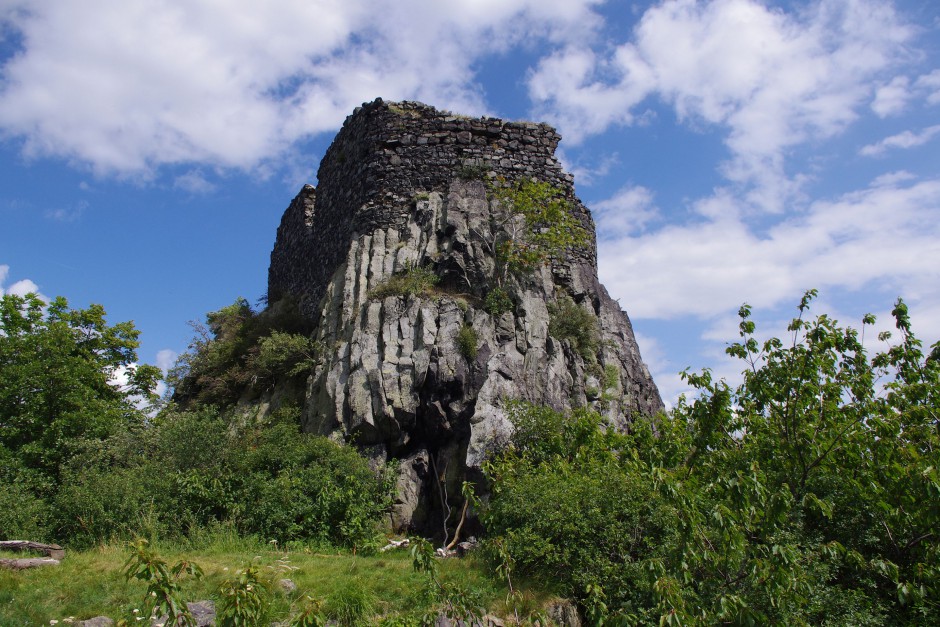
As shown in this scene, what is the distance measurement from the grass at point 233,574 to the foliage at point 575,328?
21.5ft

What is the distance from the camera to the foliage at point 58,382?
14547mm

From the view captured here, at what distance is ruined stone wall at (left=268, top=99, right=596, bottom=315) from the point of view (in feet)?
58.1

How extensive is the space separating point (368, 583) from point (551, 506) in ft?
8.59

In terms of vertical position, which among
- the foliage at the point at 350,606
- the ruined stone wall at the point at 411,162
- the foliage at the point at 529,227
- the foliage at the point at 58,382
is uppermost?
the ruined stone wall at the point at 411,162

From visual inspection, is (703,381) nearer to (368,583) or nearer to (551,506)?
(551,506)

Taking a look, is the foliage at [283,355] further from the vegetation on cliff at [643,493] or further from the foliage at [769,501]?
the foliage at [769,501]

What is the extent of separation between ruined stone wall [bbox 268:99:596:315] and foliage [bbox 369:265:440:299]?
81.1 inches

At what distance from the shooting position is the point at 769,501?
6871mm

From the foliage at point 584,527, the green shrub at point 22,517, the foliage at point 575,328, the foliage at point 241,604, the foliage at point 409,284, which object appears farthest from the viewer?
the foliage at point 409,284

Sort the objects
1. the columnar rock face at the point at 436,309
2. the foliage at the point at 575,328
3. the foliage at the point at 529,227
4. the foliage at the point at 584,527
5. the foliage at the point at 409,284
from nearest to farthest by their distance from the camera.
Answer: the foliage at the point at 584,527 < the columnar rock face at the point at 436,309 < the foliage at the point at 575,328 < the foliage at the point at 409,284 < the foliage at the point at 529,227

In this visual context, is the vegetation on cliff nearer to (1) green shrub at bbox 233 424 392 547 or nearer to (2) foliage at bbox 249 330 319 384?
(1) green shrub at bbox 233 424 392 547

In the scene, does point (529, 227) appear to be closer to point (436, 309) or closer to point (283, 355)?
point (436, 309)

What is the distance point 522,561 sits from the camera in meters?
9.01

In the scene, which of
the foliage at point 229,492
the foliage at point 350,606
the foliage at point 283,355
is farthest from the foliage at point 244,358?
the foliage at point 350,606
